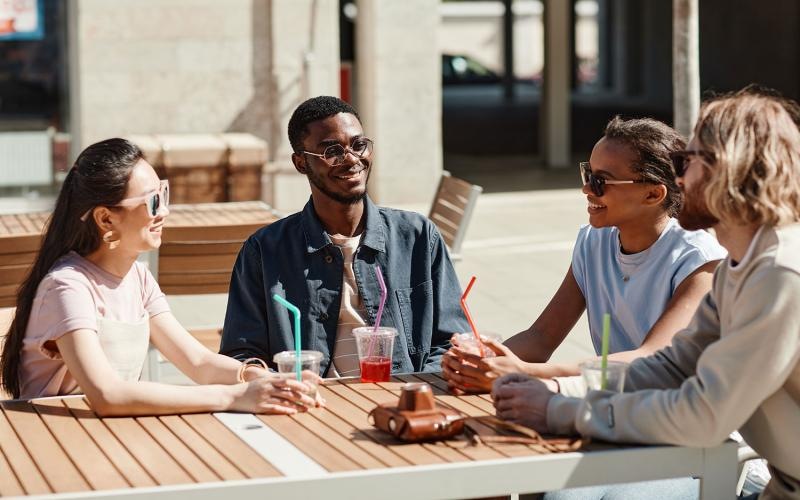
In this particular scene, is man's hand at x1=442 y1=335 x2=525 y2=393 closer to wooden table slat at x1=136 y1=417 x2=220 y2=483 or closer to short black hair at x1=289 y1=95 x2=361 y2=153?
wooden table slat at x1=136 y1=417 x2=220 y2=483

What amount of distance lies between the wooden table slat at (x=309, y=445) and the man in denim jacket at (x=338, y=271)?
2.69 feet

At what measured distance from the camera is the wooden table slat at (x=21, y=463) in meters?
2.77

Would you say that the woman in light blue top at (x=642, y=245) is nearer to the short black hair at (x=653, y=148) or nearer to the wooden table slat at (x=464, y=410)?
the short black hair at (x=653, y=148)

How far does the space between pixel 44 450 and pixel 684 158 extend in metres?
1.57

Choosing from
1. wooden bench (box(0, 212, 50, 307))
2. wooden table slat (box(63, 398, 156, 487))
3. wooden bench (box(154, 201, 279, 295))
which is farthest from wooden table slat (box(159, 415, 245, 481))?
wooden bench (box(154, 201, 279, 295))

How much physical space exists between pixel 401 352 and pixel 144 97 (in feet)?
26.5

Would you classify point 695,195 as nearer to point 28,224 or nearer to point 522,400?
point 522,400

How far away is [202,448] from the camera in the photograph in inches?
119

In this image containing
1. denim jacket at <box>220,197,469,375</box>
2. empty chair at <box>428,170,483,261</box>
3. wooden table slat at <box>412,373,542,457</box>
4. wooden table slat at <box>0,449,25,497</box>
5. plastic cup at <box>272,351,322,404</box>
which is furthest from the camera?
empty chair at <box>428,170,483,261</box>

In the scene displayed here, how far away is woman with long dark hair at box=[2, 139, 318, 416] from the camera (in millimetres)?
3533

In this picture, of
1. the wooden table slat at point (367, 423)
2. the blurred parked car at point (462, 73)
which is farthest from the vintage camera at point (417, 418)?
the blurred parked car at point (462, 73)

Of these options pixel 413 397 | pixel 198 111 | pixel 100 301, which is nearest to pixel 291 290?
pixel 100 301

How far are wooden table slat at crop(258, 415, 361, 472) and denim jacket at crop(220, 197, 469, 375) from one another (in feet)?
2.65

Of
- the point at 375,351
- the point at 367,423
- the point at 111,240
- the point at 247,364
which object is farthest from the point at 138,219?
the point at 367,423
